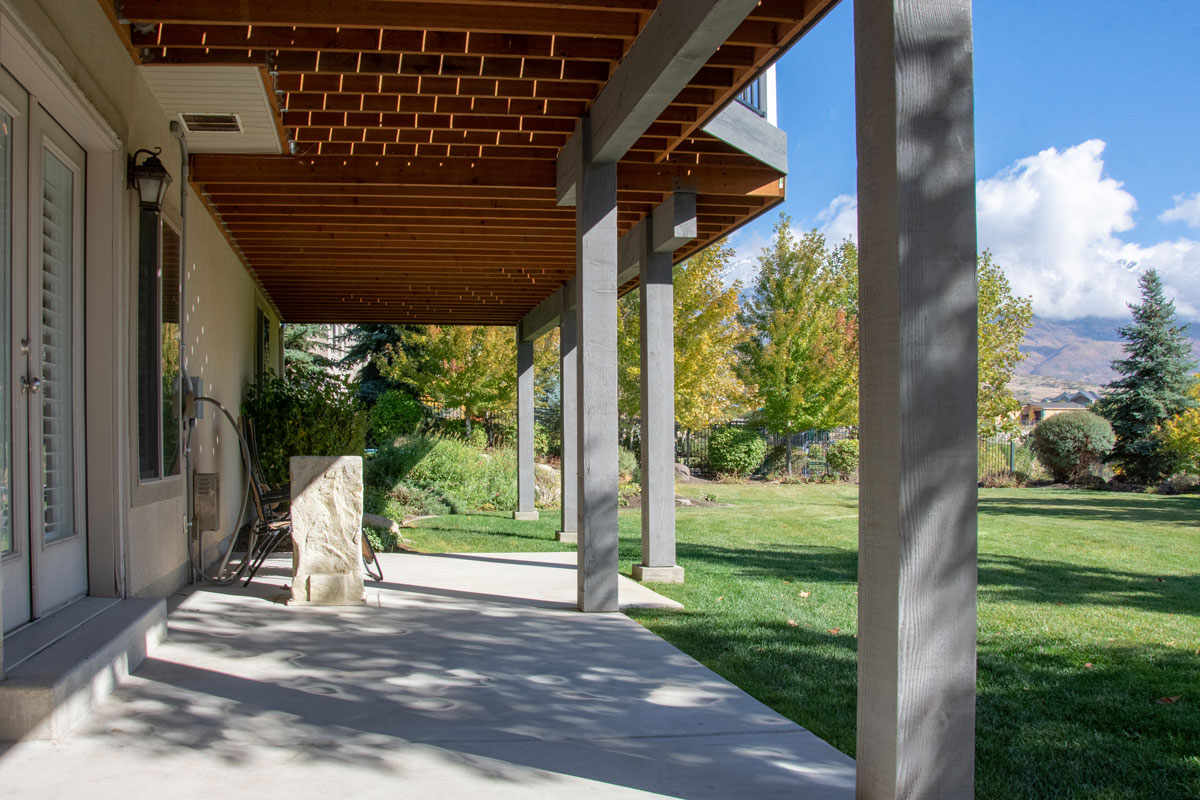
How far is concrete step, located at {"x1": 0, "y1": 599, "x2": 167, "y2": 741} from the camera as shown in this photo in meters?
3.04

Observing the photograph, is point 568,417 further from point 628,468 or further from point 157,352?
point 628,468

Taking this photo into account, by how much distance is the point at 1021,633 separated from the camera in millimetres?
5395

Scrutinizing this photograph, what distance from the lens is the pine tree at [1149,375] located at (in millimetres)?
24578

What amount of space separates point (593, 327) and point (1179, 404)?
2533 centimetres

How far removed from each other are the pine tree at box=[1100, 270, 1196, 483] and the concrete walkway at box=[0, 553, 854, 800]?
74.5 feet

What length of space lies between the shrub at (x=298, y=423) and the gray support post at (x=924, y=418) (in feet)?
24.9

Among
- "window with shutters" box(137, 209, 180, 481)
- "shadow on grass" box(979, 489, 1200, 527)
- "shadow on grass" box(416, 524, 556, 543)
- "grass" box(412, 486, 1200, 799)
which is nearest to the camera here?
"grass" box(412, 486, 1200, 799)

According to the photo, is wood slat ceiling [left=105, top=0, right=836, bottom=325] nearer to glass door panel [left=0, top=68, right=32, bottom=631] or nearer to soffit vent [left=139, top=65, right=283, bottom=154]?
soffit vent [left=139, top=65, right=283, bottom=154]

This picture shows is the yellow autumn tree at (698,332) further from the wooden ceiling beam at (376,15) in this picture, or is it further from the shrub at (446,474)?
the wooden ceiling beam at (376,15)

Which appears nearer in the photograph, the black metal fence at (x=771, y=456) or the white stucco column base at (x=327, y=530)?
the white stucco column base at (x=327, y=530)

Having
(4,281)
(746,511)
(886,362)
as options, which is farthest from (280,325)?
(886,362)

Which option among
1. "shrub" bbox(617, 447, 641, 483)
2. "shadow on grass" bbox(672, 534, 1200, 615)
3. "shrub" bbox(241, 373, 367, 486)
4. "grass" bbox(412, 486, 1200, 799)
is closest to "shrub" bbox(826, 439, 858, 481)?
"shrub" bbox(617, 447, 641, 483)

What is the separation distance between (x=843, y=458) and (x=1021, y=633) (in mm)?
17405

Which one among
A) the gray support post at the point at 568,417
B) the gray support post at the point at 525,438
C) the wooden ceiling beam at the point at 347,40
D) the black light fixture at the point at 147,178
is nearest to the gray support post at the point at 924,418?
the wooden ceiling beam at the point at 347,40
